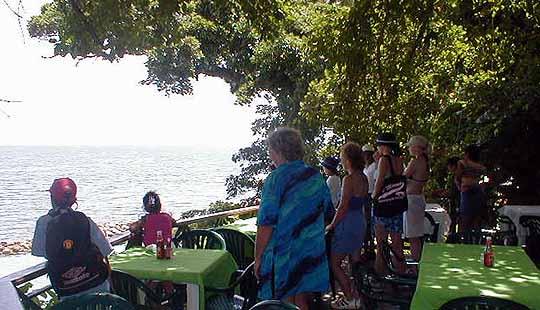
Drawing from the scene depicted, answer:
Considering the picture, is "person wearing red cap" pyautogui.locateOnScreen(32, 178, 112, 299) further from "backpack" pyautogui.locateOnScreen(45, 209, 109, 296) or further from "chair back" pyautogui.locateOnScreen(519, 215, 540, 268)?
"chair back" pyautogui.locateOnScreen(519, 215, 540, 268)

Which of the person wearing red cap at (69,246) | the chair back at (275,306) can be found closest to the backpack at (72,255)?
the person wearing red cap at (69,246)

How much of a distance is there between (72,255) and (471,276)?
2.34m

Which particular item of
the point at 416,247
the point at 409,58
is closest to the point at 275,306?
the point at 416,247

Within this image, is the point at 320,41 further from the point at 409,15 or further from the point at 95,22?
the point at 95,22

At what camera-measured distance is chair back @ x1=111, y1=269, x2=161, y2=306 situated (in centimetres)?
383

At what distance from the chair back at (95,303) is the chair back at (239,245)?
8.76 ft

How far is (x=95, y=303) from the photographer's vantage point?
293 centimetres

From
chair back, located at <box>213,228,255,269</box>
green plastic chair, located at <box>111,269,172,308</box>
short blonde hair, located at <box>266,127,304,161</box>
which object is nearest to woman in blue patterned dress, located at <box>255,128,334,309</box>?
short blonde hair, located at <box>266,127,304,161</box>

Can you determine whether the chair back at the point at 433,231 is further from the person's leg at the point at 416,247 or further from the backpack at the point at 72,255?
the backpack at the point at 72,255

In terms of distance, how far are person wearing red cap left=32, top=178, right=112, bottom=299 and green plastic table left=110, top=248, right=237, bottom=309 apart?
0.47 metres

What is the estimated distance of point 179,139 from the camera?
19262cm

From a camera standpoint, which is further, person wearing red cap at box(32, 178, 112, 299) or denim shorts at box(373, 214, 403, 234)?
denim shorts at box(373, 214, 403, 234)

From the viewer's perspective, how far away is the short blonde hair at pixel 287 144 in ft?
12.0

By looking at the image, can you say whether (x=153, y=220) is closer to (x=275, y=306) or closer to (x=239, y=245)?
(x=239, y=245)
